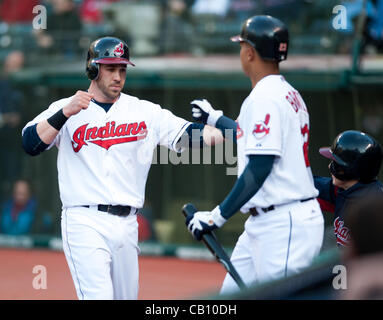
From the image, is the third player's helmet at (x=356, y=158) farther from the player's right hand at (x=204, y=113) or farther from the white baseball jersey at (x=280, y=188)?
the player's right hand at (x=204, y=113)

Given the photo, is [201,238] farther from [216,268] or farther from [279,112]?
[216,268]

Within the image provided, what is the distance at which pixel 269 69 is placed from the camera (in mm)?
3639

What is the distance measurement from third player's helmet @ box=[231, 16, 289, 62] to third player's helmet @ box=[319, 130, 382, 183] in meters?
0.69

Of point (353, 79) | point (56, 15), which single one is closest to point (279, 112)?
point (353, 79)

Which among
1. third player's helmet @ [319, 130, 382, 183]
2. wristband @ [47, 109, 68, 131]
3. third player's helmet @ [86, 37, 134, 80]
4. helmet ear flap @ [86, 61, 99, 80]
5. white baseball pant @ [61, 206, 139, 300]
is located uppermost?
third player's helmet @ [86, 37, 134, 80]

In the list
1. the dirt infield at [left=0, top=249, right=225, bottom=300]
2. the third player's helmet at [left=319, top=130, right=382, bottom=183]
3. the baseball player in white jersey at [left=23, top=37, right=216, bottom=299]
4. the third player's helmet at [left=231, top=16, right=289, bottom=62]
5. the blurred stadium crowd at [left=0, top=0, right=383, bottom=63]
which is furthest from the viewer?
the blurred stadium crowd at [left=0, top=0, right=383, bottom=63]

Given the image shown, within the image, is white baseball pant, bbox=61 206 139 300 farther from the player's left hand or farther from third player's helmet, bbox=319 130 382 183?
third player's helmet, bbox=319 130 382 183

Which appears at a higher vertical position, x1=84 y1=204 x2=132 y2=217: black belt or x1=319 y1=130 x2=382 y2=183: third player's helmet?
x1=319 y1=130 x2=382 y2=183: third player's helmet

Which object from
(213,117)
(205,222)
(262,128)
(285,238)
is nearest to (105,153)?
(213,117)

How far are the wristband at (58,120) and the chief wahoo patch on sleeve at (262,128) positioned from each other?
1.20 metres

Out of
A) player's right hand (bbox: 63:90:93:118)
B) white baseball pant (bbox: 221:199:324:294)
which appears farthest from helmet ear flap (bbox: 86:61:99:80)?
white baseball pant (bbox: 221:199:324:294)

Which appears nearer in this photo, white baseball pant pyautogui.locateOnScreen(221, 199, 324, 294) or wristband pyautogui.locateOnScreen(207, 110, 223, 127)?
white baseball pant pyautogui.locateOnScreen(221, 199, 324, 294)

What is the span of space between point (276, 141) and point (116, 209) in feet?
3.91

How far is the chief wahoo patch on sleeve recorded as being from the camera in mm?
3387
